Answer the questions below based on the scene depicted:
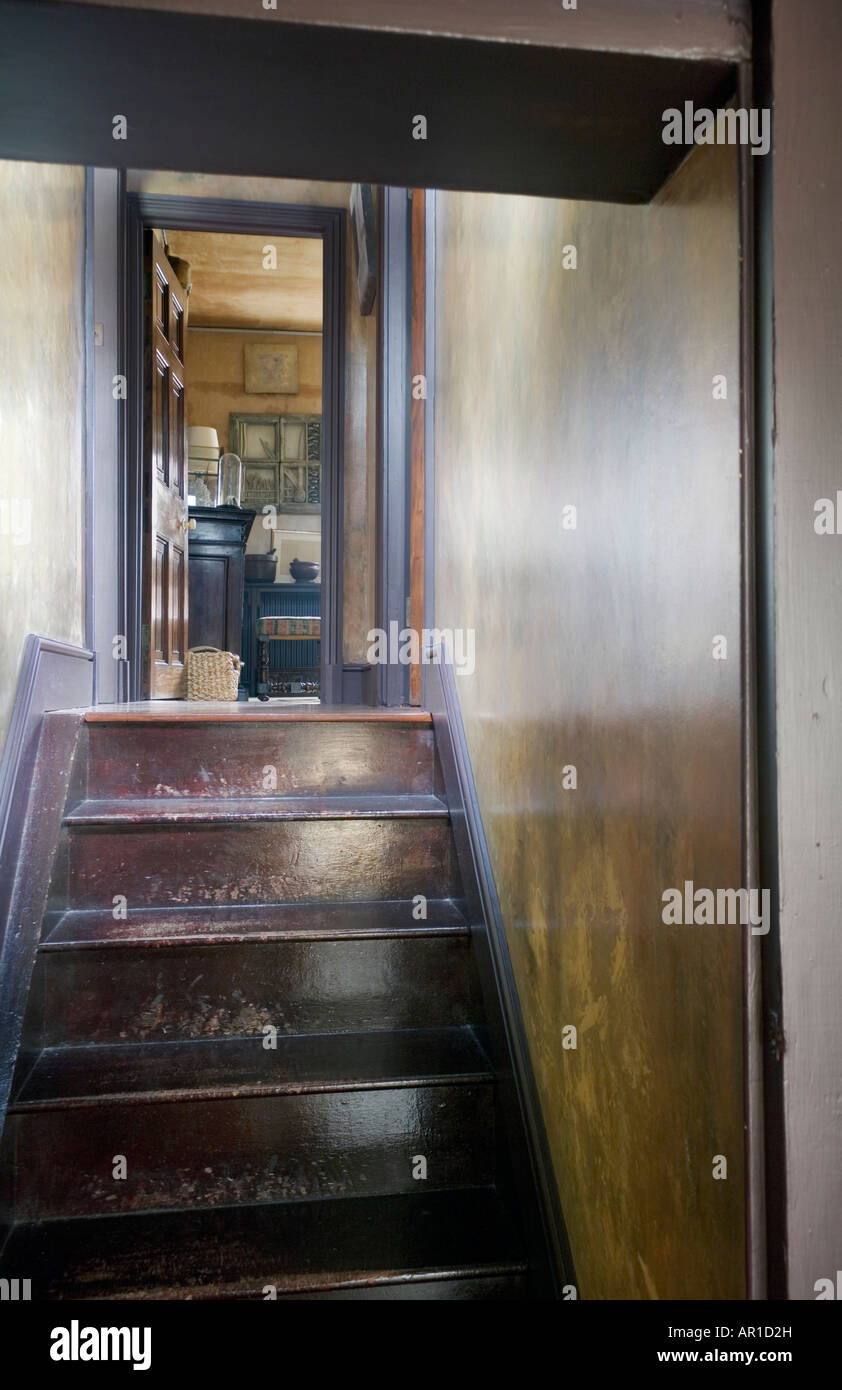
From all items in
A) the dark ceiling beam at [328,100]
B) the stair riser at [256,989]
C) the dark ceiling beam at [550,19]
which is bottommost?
the stair riser at [256,989]

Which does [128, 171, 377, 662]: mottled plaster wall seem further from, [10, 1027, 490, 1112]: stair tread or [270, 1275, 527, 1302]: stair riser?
[270, 1275, 527, 1302]: stair riser

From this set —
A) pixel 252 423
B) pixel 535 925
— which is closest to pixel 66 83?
pixel 535 925

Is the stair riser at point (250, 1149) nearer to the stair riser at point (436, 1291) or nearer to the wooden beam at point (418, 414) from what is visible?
the stair riser at point (436, 1291)

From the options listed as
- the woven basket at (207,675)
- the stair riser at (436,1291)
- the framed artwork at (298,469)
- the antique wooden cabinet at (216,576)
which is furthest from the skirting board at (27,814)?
the framed artwork at (298,469)

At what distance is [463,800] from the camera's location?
204 cm

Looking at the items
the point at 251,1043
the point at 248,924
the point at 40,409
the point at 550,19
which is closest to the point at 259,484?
the point at 40,409

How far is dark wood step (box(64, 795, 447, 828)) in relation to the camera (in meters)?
1.97

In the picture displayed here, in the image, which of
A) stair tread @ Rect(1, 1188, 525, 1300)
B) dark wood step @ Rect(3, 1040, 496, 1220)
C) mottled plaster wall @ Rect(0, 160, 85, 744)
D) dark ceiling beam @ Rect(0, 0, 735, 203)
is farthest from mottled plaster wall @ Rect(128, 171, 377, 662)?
dark ceiling beam @ Rect(0, 0, 735, 203)

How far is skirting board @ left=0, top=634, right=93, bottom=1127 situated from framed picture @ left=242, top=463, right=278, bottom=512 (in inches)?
250

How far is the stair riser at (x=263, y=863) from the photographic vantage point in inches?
77.7

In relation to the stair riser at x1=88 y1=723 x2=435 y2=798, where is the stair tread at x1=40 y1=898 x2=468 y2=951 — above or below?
below

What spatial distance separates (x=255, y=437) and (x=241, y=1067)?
7435 mm

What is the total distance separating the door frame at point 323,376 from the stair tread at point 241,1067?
2424mm
